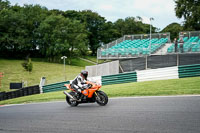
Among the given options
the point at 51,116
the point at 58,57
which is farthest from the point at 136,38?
the point at 58,57

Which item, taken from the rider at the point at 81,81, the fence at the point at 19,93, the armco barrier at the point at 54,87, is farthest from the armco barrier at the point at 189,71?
the fence at the point at 19,93

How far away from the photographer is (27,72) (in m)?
42.3

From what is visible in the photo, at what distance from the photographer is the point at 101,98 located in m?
8.60

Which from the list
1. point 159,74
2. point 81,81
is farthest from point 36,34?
point 81,81

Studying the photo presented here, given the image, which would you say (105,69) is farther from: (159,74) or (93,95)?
(93,95)

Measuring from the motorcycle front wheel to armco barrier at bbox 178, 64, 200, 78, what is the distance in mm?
8979

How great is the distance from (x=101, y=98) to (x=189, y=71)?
9225 millimetres

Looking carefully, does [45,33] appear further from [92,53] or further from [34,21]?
[92,53]

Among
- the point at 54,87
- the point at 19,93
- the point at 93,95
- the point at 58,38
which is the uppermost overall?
the point at 58,38

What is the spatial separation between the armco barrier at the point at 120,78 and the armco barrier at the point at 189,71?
346 centimetres

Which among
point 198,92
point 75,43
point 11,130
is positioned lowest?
point 11,130

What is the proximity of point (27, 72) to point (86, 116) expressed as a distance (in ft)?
124

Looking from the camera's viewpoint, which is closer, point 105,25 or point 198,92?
point 198,92

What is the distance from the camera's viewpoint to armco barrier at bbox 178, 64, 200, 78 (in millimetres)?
15141
